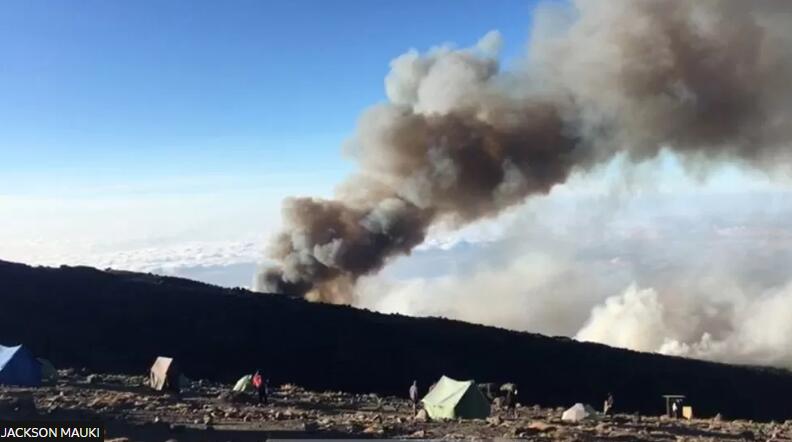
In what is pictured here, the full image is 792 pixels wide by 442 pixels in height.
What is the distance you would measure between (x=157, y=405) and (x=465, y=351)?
36.7 m

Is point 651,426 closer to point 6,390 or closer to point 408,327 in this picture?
point 6,390

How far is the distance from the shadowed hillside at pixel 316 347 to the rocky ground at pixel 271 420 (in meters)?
14.9

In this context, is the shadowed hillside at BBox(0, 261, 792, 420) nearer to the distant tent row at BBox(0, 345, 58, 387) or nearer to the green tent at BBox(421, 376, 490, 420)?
the distant tent row at BBox(0, 345, 58, 387)

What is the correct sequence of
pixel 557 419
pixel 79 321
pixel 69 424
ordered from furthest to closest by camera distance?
1. pixel 79 321
2. pixel 557 419
3. pixel 69 424

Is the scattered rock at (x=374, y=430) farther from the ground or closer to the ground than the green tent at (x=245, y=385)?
closer to the ground

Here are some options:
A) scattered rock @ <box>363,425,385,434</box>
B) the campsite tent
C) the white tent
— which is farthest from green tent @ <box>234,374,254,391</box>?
the white tent

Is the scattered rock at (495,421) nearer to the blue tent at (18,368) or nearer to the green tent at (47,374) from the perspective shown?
the blue tent at (18,368)

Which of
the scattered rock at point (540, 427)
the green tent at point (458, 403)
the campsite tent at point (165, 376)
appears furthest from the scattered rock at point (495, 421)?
the campsite tent at point (165, 376)

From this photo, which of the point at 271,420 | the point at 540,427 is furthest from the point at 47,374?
the point at 540,427

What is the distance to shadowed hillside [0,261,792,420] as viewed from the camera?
171ft

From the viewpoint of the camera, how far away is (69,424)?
2034 centimetres

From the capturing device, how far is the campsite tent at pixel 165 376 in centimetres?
3428

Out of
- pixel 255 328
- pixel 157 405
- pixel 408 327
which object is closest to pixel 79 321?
pixel 255 328

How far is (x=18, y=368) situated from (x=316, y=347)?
1155 inches
